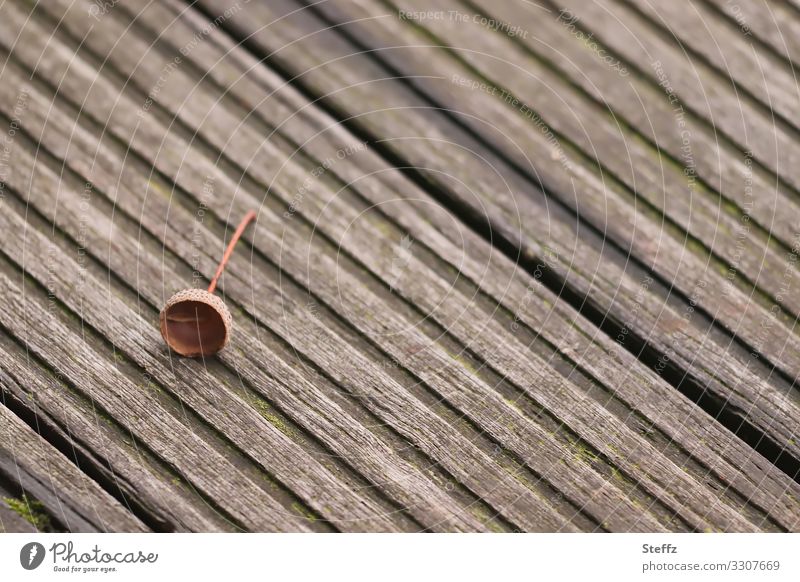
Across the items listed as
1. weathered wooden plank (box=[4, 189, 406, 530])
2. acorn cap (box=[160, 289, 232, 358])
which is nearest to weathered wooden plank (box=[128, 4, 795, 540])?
acorn cap (box=[160, 289, 232, 358])

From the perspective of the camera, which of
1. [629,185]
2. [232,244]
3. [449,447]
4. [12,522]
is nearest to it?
[12,522]

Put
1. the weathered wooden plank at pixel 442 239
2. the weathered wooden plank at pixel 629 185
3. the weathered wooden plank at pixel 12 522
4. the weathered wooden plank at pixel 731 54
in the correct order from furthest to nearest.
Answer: the weathered wooden plank at pixel 731 54
the weathered wooden plank at pixel 629 185
the weathered wooden plank at pixel 442 239
the weathered wooden plank at pixel 12 522

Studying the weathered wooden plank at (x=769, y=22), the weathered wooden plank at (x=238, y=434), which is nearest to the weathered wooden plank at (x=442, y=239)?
the weathered wooden plank at (x=238, y=434)

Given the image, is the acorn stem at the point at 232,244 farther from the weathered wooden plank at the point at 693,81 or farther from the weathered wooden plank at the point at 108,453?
the weathered wooden plank at the point at 693,81

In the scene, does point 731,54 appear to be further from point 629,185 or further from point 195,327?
point 195,327

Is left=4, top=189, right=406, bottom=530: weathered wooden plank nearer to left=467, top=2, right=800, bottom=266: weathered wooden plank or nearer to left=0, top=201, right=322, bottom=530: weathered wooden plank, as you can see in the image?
left=0, top=201, right=322, bottom=530: weathered wooden plank
